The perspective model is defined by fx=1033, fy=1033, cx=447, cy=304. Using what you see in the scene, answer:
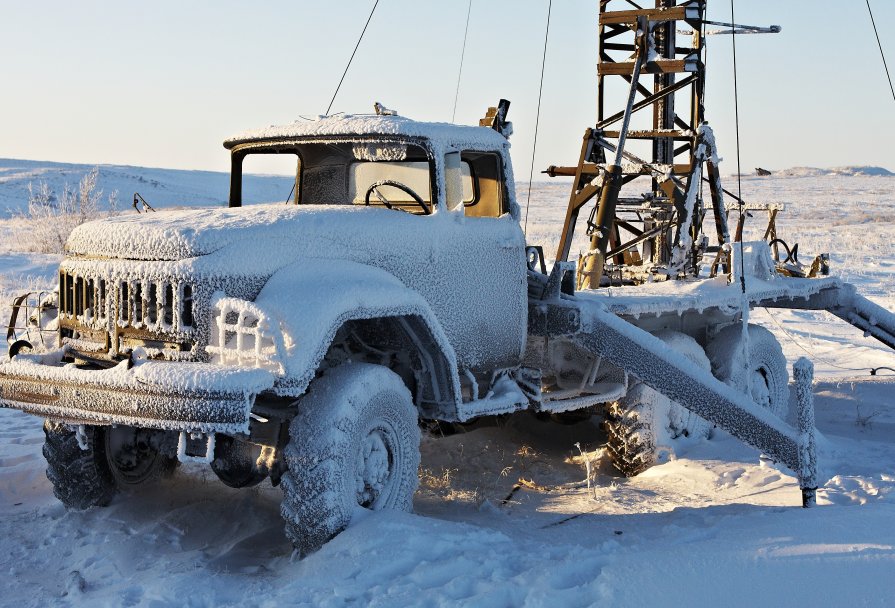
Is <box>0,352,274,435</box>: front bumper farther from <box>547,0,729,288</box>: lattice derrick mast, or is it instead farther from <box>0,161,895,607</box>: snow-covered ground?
<box>547,0,729,288</box>: lattice derrick mast

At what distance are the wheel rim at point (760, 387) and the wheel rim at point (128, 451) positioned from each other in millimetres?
5273

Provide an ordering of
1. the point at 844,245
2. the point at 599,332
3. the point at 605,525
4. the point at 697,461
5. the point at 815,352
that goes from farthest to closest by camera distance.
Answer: the point at 844,245 → the point at 815,352 → the point at 697,461 → the point at 599,332 → the point at 605,525

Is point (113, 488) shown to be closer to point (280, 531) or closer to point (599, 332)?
point (280, 531)

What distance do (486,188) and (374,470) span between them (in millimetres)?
2138

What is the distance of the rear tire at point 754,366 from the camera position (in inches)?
344

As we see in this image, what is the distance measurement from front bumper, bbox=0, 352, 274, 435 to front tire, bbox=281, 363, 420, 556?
499mm

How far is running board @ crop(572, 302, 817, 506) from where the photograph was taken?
21.4ft

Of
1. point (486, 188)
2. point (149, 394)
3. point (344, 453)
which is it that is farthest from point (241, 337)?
point (486, 188)

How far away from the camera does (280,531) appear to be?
567 cm

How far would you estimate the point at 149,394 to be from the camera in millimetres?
4473

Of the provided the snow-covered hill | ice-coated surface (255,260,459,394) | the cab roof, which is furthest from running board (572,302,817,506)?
the snow-covered hill

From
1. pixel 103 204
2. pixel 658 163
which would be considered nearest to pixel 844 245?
pixel 658 163

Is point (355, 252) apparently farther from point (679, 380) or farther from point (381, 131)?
point (679, 380)

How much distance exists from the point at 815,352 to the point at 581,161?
423cm
